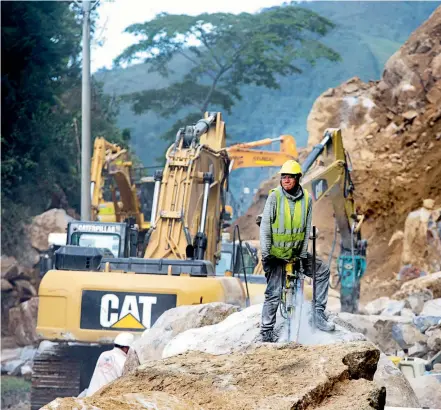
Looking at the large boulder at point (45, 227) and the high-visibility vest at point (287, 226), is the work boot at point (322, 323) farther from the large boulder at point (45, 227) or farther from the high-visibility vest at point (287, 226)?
the large boulder at point (45, 227)

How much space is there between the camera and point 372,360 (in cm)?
654

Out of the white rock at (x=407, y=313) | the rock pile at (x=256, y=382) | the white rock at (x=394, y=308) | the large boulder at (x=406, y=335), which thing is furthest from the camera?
the white rock at (x=394, y=308)

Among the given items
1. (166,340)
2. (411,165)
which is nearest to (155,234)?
(166,340)

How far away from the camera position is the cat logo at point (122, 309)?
1423 centimetres

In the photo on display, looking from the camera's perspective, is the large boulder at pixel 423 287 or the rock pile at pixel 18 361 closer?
the rock pile at pixel 18 361

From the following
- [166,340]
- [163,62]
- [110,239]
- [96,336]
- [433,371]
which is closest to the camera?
[166,340]

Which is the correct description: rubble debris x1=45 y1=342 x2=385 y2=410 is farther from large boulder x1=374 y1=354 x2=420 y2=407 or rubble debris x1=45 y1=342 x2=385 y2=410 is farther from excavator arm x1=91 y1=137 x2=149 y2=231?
excavator arm x1=91 y1=137 x2=149 y2=231

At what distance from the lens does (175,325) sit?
10906 millimetres

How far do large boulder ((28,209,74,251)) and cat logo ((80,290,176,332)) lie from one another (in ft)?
51.7

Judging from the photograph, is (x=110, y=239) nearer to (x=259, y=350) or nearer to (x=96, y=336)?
(x=96, y=336)

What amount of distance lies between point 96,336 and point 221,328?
4930mm

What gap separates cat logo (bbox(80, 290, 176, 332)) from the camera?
14.2 meters

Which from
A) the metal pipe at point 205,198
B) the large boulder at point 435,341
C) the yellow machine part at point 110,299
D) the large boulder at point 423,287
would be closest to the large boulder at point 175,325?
the yellow machine part at point 110,299

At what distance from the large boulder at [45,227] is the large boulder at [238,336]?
20691 millimetres
